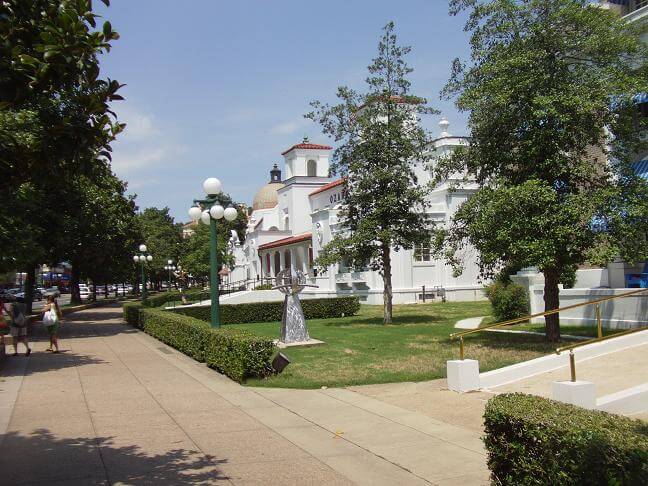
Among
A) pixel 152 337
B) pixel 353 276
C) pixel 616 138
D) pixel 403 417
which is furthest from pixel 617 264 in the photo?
pixel 353 276

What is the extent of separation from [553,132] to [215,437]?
33.7 feet

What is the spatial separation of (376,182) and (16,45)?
60.7 feet

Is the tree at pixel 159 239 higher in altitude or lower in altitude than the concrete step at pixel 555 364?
higher

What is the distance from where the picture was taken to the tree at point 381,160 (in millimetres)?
22594

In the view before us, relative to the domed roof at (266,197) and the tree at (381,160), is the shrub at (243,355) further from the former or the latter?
the domed roof at (266,197)

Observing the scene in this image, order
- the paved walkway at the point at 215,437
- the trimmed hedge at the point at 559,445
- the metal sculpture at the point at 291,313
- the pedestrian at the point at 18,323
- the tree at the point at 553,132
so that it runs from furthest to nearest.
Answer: the metal sculpture at the point at 291,313, the pedestrian at the point at 18,323, the tree at the point at 553,132, the paved walkway at the point at 215,437, the trimmed hedge at the point at 559,445

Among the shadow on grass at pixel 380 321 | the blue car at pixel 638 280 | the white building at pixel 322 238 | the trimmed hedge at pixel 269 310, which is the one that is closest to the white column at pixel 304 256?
the white building at pixel 322 238

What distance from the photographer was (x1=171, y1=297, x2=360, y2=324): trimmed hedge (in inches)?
1078

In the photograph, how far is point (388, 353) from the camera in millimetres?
14805

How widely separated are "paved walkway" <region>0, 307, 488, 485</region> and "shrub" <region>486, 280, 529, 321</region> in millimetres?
11437

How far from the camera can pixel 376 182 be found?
22672 mm

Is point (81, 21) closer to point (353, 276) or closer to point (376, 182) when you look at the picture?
point (376, 182)

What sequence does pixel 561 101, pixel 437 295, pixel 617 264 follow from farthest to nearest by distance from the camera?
pixel 437 295
pixel 617 264
pixel 561 101

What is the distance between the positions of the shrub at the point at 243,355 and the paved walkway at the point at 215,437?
333 mm
